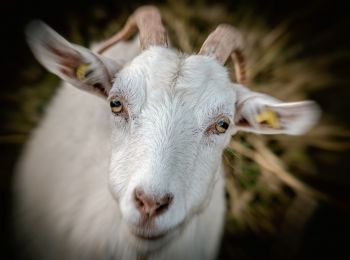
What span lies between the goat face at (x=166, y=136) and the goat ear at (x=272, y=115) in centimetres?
13

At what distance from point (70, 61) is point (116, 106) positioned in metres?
0.37

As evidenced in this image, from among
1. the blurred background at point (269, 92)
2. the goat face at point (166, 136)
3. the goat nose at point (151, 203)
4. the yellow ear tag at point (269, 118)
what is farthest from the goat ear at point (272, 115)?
the blurred background at point (269, 92)

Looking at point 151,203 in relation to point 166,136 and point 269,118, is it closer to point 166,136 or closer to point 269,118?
point 166,136

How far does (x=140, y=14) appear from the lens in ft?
7.94

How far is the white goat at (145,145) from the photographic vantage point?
1769mm

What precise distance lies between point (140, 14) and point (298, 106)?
1114 mm

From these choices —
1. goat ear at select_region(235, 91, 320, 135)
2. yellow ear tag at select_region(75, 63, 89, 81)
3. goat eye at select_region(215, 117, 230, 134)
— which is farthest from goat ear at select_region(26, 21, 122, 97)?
goat ear at select_region(235, 91, 320, 135)

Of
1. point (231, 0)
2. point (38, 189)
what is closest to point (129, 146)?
point (38, 189)

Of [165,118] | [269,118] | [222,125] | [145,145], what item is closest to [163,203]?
[145,145]

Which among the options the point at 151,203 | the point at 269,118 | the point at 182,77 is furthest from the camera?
the point at 269,118

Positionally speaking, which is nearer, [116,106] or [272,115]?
[116,106]

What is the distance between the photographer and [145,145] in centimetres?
182

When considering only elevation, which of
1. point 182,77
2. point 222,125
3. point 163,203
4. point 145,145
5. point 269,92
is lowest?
point 163,203

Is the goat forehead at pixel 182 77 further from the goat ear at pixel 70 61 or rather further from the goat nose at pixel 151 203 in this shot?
the goat nose at pixel 151 203
